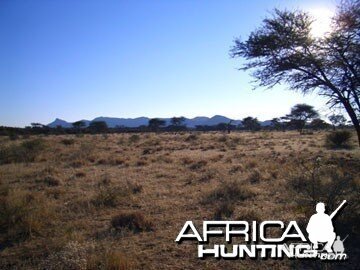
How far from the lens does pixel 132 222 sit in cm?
922

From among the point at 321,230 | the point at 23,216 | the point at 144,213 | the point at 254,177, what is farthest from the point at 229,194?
the point at 23,216

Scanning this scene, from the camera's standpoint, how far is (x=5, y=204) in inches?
405

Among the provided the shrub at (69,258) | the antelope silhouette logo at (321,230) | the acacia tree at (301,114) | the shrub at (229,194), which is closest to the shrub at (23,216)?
the shrub at (69,258)

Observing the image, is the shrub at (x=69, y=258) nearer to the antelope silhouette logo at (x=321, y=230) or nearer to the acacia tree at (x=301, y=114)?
the antelope silhouette logo at (x=321, y=230)

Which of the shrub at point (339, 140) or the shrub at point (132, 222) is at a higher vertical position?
the shrub at point (339, 140)

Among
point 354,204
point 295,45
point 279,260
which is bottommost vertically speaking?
point 279,260

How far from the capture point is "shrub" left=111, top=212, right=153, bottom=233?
9023 millimetres

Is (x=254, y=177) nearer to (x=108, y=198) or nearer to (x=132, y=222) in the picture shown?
(x=108, y=198)

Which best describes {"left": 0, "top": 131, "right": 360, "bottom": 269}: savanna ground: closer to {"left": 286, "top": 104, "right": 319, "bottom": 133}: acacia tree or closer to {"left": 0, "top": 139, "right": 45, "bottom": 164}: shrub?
{"left": 0, "top": 139, "right": 45, "bottom": 164}: shrub

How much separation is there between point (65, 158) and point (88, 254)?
1981 centimetres

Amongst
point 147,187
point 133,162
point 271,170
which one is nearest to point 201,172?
point 271,170

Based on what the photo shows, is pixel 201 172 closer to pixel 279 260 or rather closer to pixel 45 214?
pixel 45 214

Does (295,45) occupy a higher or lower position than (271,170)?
higher

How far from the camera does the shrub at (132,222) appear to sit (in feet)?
29.6
